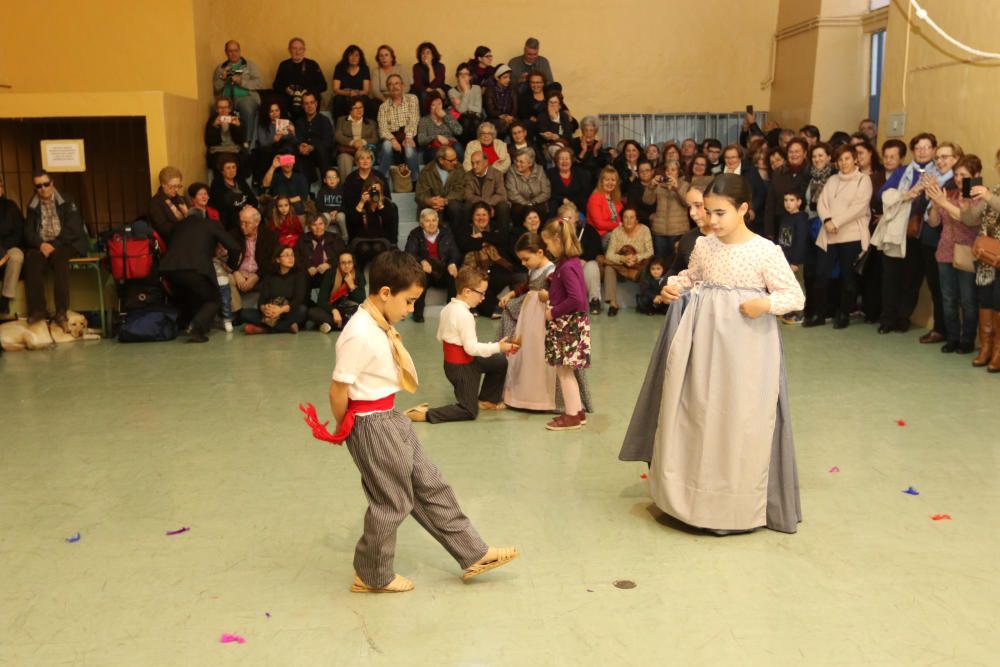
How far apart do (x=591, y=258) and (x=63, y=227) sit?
4.89 meters

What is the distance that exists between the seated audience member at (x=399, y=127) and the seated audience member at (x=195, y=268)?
2.44 m

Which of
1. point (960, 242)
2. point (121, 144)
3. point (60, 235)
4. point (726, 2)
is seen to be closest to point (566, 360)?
point (960, 242)

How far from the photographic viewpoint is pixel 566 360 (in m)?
5.68

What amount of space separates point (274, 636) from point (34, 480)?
227cm

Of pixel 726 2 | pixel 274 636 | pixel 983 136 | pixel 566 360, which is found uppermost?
pixel 726 2

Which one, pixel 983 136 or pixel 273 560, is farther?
pixel 983 136

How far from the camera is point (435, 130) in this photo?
11156mm

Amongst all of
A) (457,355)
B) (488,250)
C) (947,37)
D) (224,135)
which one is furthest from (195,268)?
(947,37)

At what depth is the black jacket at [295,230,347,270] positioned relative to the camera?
9397 mm

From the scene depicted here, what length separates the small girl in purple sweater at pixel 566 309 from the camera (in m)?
5.64

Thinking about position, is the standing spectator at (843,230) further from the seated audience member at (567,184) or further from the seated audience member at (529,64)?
the seated audience member at (529,64)

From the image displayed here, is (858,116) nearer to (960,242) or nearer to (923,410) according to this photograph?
(960,242)

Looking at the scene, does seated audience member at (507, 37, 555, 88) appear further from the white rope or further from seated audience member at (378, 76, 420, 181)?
the white rope

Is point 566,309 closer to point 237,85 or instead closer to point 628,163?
point 628,163
